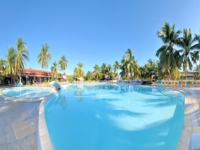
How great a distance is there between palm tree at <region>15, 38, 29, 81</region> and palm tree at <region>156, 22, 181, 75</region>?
77.6ft

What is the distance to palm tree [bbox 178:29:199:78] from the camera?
1582cm

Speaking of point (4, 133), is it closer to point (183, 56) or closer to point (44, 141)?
point (44, 141)

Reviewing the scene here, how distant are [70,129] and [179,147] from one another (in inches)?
127

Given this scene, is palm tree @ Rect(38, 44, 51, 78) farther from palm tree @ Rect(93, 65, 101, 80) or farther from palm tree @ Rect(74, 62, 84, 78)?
palm tree @ Rect(93, 65, 101, 80)

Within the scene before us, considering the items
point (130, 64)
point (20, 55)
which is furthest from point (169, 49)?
point (20, 55)

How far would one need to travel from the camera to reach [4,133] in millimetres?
2971

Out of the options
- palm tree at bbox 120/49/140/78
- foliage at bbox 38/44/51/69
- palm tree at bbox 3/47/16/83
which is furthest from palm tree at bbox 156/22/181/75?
palm tree at bbox 3/47/16/83

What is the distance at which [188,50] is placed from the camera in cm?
1600

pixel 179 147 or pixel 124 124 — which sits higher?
pixel 179 147

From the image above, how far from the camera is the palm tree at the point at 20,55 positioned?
824 inches

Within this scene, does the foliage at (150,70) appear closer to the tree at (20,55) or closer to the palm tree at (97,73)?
the palm tree at (97,73)

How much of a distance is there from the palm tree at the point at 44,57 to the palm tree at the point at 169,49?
23921 millimetres

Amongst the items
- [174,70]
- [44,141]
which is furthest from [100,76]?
[44,141]

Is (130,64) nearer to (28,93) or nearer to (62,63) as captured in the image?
(28,93)
